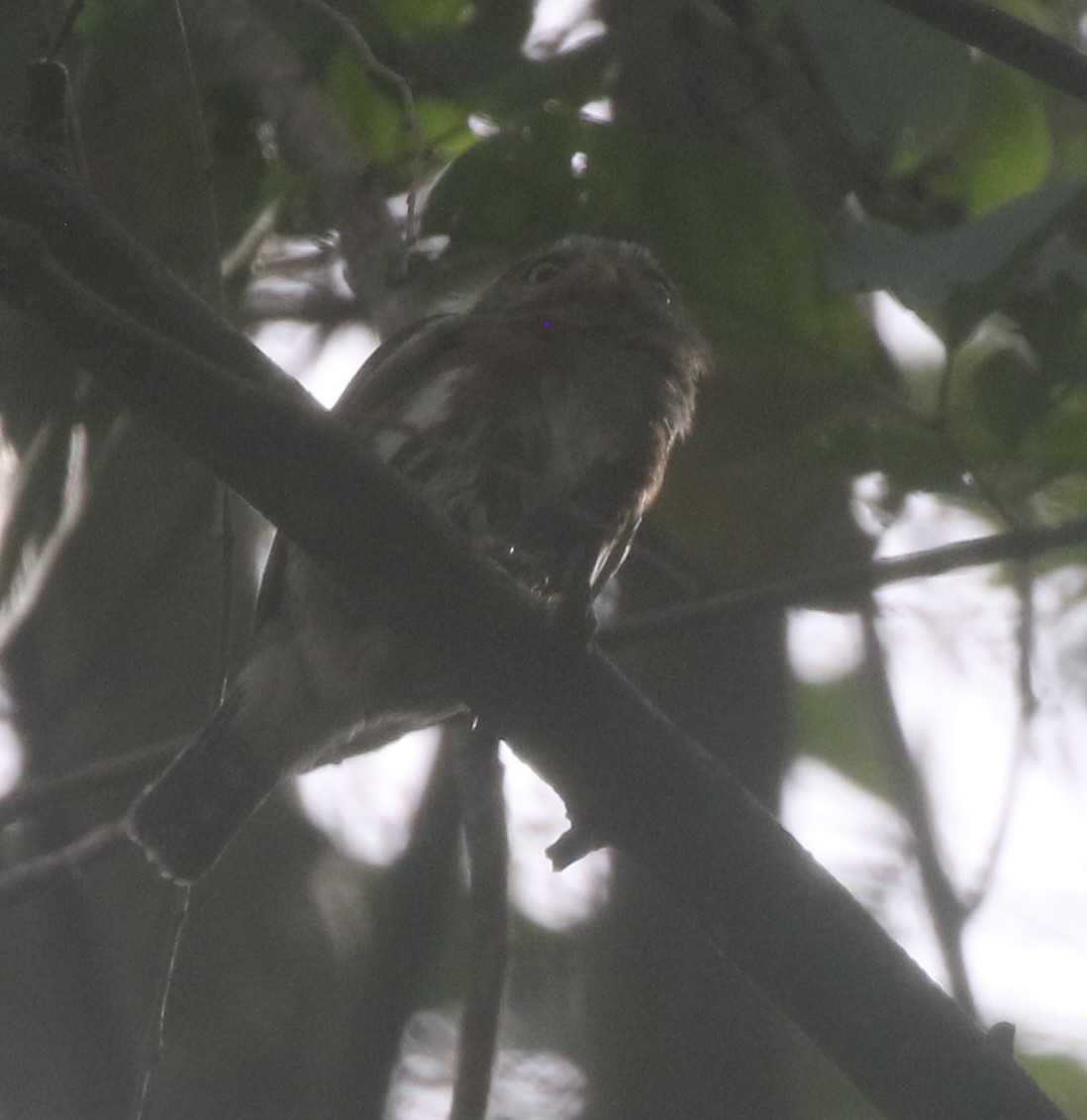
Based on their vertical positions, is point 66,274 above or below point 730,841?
above

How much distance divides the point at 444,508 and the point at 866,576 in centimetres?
113

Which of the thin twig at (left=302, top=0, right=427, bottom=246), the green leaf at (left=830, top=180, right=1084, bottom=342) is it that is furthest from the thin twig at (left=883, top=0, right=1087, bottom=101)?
the thin twig at (left=302, top=0, right=427, bottom=246)

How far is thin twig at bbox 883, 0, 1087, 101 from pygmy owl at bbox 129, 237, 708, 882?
4.38 feet

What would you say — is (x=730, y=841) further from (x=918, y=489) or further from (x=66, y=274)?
(x=66, y=274)

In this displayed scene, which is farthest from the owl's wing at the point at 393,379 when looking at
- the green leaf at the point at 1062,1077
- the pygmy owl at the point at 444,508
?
the green leaf at the point at 1062,1077

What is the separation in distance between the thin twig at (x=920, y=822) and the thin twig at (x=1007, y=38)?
1.43 m

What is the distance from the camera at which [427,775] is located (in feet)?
14.0

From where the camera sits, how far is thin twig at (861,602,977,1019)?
3148mm

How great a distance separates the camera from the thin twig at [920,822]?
10.3 ft

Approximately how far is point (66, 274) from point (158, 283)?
200 millimetres

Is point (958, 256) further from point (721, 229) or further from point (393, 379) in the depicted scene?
point (393, 379)

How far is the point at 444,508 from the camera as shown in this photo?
3375mm

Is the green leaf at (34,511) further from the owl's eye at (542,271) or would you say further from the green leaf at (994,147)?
the green leaf at (994,147)

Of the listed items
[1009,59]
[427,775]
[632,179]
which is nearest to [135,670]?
[427,775]
